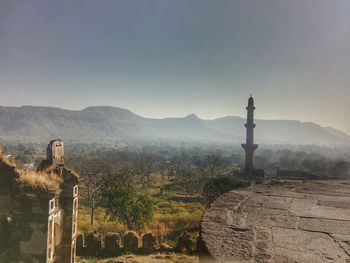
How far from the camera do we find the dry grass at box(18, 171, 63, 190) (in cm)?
886

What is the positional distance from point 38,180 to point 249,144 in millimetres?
38644

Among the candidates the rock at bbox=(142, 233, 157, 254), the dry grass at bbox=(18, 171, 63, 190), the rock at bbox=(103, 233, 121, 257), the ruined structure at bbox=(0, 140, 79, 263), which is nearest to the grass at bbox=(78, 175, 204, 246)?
the rock at bbox=(142, 233, 157, 254)

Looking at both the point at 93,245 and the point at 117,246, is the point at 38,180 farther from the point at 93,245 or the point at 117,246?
the point at 117,246

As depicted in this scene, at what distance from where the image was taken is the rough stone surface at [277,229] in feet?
5.80

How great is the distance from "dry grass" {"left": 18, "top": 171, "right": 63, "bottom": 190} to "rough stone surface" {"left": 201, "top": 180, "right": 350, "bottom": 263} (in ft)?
22.9

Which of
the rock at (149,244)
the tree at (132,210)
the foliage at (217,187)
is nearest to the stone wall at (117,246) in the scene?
the rock at (149,244)

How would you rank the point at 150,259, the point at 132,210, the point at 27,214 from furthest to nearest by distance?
the point at 132,210 → the point at 150,259 → the point at 27,214

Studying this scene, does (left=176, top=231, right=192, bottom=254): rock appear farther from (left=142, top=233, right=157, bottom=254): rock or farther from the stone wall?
(left=142, top=233, right=157, bottom=254): rock

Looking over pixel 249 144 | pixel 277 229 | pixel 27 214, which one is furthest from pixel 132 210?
pixel 249 144

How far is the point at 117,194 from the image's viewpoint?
24719mm

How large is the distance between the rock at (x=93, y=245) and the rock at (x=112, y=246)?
33cm

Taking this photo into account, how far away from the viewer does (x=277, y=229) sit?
218 centimetres

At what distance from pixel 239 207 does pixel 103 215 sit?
28.0m

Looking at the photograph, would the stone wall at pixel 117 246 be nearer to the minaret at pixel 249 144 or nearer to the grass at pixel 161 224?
the grass at pixel 161 224
